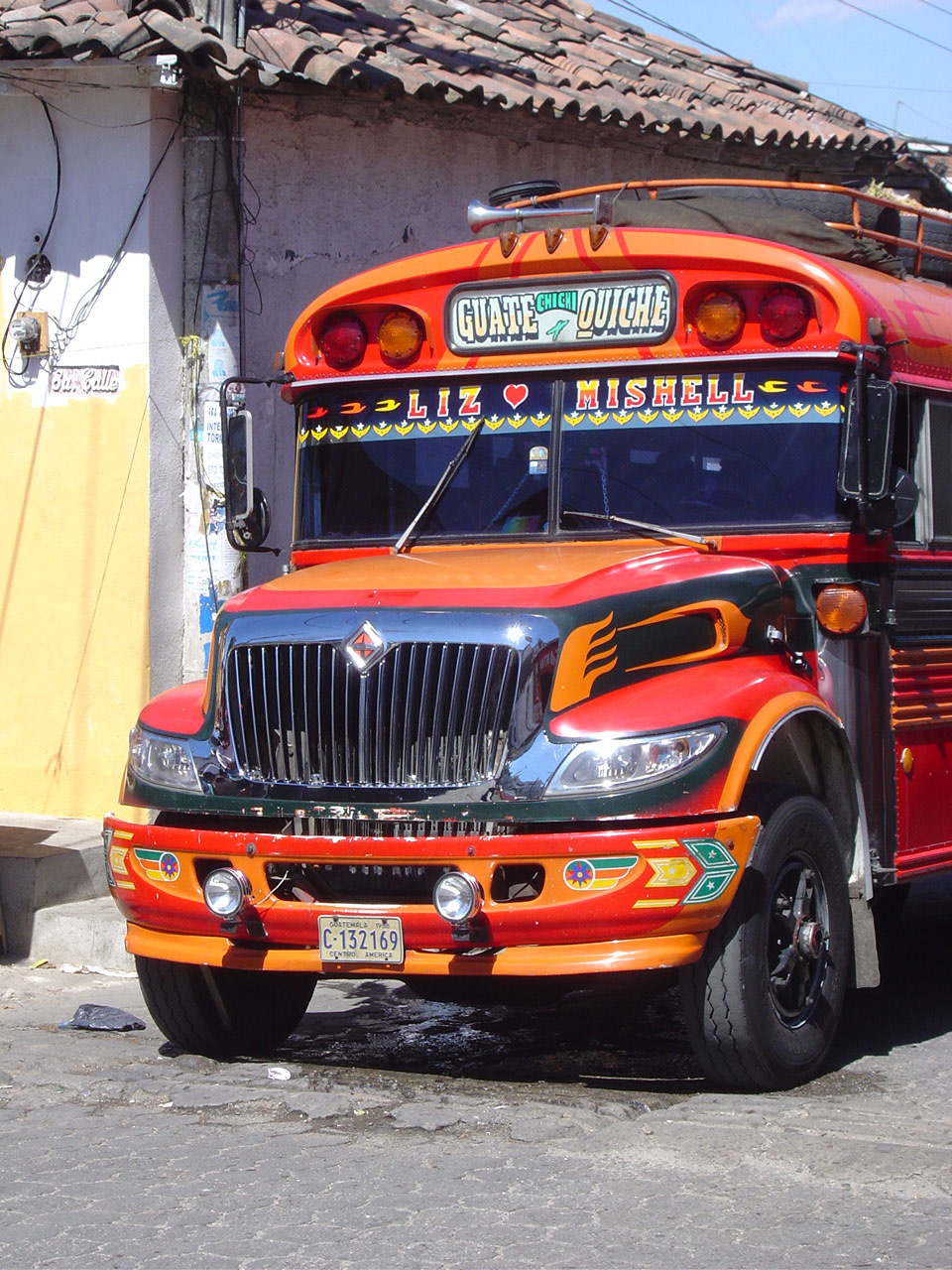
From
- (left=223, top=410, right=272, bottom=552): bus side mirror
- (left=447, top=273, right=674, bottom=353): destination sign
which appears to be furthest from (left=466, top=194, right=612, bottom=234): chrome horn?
(left=223, top=410, right=272, bottom=552): bus side mirror

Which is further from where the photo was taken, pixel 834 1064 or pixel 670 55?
pixel 670 55

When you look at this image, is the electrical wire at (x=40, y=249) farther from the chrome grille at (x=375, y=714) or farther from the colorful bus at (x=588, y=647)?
the chrome grille at (x=375, y=714)

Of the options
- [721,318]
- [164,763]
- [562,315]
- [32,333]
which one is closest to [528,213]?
[562,315]

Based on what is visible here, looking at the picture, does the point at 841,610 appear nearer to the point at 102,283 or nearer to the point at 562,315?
the point at 562,315

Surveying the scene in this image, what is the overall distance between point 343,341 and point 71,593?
3.68 metres

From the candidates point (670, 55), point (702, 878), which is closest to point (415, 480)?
point (702, 878)

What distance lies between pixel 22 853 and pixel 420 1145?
423 centimetres

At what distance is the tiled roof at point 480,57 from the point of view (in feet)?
31.3

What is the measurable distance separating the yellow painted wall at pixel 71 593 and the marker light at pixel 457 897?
191 inches

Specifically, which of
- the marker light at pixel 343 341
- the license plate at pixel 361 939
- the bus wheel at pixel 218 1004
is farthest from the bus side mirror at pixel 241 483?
the license plate at pixel 361 939

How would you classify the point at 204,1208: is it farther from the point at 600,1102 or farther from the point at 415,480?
the point at 415,480

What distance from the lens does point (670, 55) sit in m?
15.6

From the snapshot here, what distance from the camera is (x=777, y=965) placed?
576 cm

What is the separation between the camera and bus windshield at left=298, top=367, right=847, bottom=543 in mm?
6195
